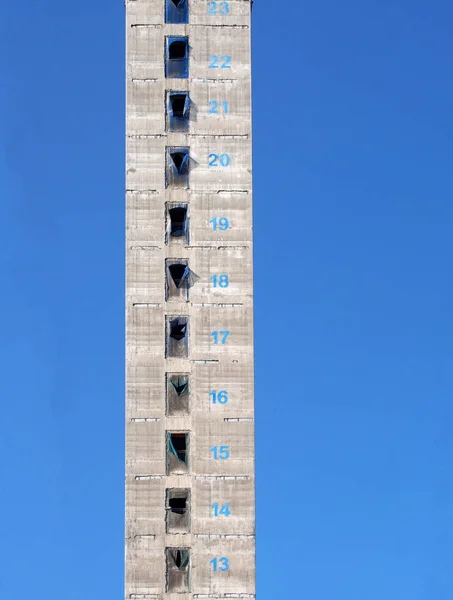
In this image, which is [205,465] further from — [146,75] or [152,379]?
[146,75]

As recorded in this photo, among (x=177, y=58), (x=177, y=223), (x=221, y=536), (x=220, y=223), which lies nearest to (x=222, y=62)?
(x=177, y=58)

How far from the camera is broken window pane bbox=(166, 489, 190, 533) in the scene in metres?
77.9

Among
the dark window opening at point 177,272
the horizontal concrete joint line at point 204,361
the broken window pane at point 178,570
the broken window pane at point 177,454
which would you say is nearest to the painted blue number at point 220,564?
the broken window pane at point 178,570

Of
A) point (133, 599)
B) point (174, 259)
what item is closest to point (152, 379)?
point (174, 259)

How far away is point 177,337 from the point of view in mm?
80062

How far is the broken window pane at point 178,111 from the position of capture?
271ft

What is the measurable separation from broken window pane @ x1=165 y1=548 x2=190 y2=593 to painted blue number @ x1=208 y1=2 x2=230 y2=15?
113 feet

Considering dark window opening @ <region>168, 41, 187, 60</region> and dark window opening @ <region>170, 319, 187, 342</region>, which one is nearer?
dark window opening @ <region>170, 319, 187, 342</region>

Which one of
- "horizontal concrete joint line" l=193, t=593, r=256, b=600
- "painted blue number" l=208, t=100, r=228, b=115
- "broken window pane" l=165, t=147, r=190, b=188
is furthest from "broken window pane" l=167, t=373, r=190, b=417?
"painted blue number" l=208, t=100, r=228, b=115

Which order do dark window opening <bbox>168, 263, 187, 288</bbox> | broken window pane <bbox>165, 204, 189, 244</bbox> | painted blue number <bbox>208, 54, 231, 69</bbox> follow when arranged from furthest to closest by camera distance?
painted blue number <bbox>208, 54, 231, 69</bbox> < broken window pane <bbox>165, 204, 189, 244</bbox> < dark window opening <bbox>168, 263, 187, 288</bbox>

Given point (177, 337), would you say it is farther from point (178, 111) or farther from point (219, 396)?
point (178, 111)

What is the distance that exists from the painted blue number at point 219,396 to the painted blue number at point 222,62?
69.2ft

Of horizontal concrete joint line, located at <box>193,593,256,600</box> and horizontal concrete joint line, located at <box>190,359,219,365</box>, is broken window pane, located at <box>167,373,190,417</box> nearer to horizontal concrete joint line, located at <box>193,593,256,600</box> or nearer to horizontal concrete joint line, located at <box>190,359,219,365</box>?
horizontal concrete joint line, located at <box>190,359,219,365</box>

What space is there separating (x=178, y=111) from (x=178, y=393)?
1829 cm
